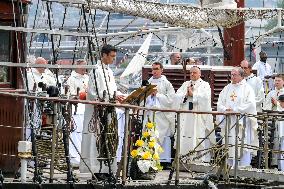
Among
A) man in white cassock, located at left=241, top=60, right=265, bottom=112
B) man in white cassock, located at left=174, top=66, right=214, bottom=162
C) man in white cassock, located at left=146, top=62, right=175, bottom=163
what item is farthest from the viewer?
man in white cassock, located at left=241, top=60, right=265, bottom=112

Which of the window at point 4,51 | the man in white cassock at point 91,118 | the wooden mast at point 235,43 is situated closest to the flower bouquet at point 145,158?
the man in white cassock at point 91,118

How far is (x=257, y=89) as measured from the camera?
18.5 metres

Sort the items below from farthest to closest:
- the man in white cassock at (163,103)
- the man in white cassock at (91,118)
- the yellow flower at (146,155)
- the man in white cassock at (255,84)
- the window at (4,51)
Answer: the man in white cassock at (255,84)
the man in white cassock at (163,103)
the yellow flower at (146,155)
the man in white cassock at (91,118)
the window at (4,51)

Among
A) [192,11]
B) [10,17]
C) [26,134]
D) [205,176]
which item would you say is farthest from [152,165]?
[192,11]

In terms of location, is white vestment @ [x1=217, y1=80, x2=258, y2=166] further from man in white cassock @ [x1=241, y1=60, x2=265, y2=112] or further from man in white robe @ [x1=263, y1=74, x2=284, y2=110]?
man in white robe @ [x1=263, y1=74, x2=284, y2=110]

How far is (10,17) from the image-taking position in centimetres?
1245

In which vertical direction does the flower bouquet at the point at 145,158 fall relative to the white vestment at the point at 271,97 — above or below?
below

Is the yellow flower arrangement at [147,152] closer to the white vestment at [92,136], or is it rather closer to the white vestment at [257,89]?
the white vestment at [92,136]

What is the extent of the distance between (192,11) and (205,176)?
5681mm

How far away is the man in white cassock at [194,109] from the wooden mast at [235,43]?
3.46 m

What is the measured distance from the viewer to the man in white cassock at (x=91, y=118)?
1293cm

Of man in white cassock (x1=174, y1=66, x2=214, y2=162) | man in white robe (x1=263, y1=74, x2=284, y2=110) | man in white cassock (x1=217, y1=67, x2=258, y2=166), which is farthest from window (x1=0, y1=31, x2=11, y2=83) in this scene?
man in white robe (x1=263, y1=74, x2=284, y2=110)

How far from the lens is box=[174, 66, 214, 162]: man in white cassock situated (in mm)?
16312

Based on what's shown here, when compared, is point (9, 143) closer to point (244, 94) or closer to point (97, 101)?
point (97, 101)
